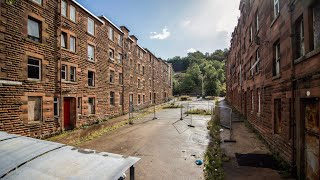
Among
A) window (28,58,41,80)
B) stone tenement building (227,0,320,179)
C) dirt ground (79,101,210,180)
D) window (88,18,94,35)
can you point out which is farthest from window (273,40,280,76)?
window (88,18,94,35)

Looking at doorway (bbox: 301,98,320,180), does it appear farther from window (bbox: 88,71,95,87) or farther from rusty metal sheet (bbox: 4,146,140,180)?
window (bbox: 88,71,95,87)

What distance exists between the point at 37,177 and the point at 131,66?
94.3ft

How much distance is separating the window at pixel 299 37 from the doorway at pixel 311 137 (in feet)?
5.73

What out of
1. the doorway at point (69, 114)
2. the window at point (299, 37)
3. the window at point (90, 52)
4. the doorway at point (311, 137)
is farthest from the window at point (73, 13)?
the doorway at point (311, 137)

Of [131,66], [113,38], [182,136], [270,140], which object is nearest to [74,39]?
[113,38]

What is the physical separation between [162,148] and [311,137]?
703 centimetres

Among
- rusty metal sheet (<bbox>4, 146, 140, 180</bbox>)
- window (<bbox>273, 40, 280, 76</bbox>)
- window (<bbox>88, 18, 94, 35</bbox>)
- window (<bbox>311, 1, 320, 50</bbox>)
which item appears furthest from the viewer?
window (<bbox>88, 18, 94, 35</bbox>)

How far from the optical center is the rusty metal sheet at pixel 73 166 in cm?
327

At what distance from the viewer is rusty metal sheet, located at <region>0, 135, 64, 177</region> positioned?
3.43 metres

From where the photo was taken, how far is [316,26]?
6.30m

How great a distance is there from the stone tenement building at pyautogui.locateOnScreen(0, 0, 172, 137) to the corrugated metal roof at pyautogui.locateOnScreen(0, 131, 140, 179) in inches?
372

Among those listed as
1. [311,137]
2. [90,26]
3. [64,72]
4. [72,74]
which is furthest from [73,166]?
[90,26]

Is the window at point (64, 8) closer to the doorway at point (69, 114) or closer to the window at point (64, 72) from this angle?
the window at point (64, 72)

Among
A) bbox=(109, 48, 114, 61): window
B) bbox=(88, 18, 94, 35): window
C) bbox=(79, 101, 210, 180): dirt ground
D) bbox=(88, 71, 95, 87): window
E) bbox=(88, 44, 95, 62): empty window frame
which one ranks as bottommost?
bbox=(79, 101, 210, 180): dirt ground
